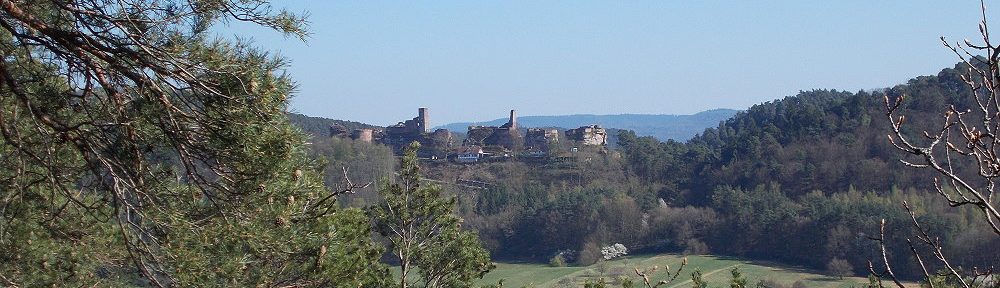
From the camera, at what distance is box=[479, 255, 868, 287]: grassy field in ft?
113

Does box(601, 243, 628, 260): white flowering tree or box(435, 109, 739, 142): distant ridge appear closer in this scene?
box(601, 243, 628, 260): white flowering tree

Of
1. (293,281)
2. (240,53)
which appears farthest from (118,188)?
(293,281)

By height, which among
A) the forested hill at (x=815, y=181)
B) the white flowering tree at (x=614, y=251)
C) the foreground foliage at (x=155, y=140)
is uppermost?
the foreground foliage at (x=155, y=140)

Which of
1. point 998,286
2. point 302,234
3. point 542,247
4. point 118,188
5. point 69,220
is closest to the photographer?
point 998,286

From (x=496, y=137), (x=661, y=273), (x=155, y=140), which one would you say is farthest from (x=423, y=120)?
(x=155, y=140)

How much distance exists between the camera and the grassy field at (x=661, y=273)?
113 ft

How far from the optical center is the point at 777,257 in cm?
4153

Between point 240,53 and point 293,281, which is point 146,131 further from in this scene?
point 293,281

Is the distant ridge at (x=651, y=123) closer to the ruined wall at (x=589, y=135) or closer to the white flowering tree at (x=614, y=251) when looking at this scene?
the ruined wall at (x=589, y=135)

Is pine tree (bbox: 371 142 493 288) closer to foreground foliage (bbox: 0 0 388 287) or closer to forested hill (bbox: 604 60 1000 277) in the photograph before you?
foreground foliage (bbox: 0 0 388 287)

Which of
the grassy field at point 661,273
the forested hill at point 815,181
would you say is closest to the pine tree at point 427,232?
the grassy field at point 661,273

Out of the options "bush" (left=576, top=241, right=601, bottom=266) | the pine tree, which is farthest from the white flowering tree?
the pine tree

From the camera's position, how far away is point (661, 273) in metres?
36.2

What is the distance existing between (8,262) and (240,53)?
149cm
